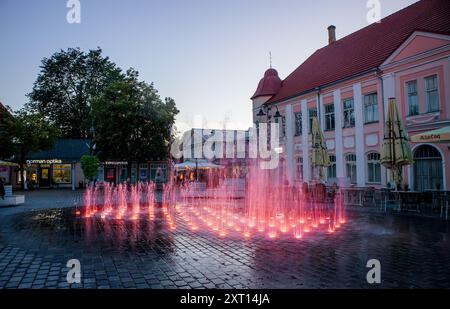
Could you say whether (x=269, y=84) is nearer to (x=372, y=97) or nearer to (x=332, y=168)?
(x=332, y=168)

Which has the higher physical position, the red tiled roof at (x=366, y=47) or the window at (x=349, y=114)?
the red tiled roof at (x=366, y=47)

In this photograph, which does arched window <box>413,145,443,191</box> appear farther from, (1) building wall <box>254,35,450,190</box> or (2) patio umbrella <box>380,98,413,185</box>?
(2) patio umbrella <box>380,98,413,185</box>

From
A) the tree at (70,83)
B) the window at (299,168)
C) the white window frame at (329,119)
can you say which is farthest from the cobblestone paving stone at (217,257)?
the tree at (70,83)

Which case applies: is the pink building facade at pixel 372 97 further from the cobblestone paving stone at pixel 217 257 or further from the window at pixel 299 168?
the cobblestone paving stone at pixel 217 257

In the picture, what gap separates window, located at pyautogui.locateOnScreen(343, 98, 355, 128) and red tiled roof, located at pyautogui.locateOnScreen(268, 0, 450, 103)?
5.59 ft

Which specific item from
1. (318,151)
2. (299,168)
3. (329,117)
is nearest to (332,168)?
(329,117)

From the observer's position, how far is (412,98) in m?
18.1

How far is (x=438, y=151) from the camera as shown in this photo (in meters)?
16.7

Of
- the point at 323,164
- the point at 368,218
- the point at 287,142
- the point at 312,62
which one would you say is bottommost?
the point at 368,218

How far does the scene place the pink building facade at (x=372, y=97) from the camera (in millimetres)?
17016

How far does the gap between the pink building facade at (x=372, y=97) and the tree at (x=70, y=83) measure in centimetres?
3138

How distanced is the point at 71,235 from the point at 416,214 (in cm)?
1173
